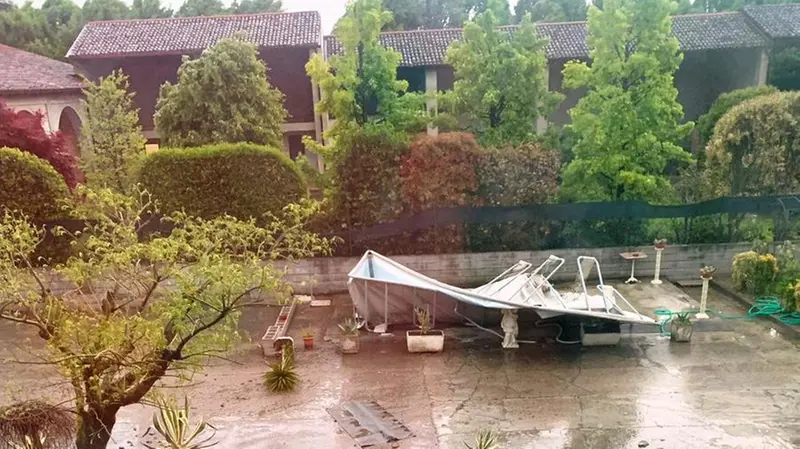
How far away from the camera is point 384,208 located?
12.2 meters

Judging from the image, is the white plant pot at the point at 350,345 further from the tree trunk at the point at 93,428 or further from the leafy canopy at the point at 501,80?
the leafy canopy at the point at 501,80

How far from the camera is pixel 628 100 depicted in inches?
482

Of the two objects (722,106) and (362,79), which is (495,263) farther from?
Result: (722,106)

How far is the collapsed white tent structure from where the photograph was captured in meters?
9.00

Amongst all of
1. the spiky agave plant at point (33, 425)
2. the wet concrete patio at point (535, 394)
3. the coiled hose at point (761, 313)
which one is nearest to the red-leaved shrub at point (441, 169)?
the wet concrete patio at point (535, 394)

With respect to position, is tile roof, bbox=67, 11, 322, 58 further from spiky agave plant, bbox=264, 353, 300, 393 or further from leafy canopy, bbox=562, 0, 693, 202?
spiky agave plant, bbox=264, 353, 300, 393

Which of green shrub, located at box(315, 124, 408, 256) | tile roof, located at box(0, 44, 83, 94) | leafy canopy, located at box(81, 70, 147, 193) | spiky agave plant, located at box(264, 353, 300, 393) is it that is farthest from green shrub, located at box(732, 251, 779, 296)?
tile roof, located at box(0, 44, 83, 94)

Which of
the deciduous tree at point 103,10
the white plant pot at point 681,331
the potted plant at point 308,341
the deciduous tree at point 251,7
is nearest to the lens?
the white plant pot at point 681,331

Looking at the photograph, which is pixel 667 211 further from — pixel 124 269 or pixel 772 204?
pixel 124 269

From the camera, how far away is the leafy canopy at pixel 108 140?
1424cm

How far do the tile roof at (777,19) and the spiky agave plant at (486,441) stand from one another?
19459 millimetres

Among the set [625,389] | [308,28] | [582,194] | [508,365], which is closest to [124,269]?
[508,365]

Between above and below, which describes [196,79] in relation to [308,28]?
below

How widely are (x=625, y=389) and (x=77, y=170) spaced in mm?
13120
